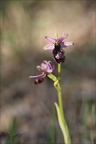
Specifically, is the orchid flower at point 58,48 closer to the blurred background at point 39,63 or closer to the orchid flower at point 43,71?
the orchid flower at point 43,71

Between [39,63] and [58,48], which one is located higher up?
[58,48]

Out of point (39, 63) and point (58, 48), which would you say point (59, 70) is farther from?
point (39, 63)

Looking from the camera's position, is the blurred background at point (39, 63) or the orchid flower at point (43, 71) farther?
the blurred background at point (39, 63)

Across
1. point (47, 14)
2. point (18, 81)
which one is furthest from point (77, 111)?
point (47, 14)

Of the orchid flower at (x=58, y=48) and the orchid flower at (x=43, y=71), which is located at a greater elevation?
the orchid flower at (x=58, y=48)

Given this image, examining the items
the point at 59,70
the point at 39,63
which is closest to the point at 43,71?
the point at 59,70

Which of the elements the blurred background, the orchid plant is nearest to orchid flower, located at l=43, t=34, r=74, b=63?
the orchid plant

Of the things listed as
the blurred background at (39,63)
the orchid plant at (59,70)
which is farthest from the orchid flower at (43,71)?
the blurred background at (39,63)

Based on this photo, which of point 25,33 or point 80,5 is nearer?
point 25,33

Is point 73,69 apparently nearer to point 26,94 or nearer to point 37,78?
point 26,94
